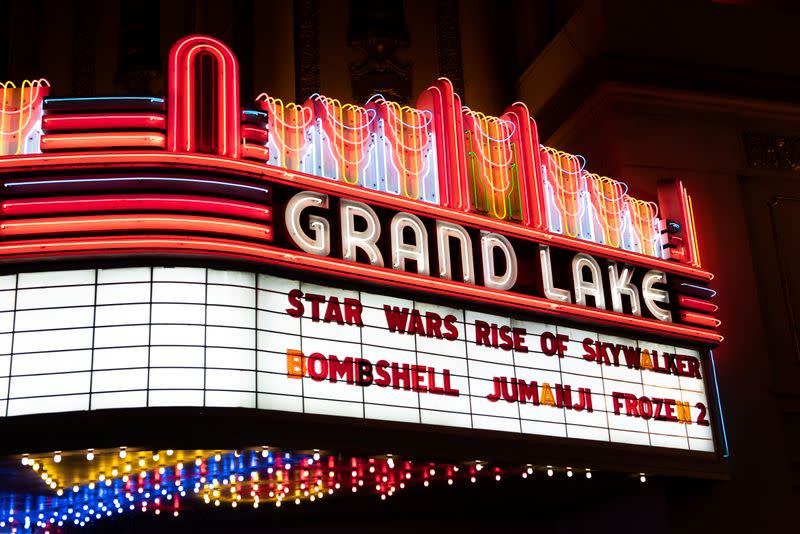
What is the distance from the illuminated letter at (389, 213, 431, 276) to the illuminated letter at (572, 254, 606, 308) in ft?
8.43

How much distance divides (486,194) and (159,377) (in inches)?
216

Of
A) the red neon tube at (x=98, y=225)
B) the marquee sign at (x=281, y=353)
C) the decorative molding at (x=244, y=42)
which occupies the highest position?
the decorative molding at (x=244, y=42)

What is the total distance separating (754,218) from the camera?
723 inches

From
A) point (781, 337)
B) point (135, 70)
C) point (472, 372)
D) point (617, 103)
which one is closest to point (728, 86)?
point (617, 103)

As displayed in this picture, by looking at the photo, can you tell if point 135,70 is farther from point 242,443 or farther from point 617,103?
point 242,443

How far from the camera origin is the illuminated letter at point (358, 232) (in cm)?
1291

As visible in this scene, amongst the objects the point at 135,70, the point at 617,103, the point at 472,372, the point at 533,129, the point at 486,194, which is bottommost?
the point at 472,372

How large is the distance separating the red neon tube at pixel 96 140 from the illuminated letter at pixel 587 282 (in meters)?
6.09

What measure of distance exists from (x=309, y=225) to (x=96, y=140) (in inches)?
98.6

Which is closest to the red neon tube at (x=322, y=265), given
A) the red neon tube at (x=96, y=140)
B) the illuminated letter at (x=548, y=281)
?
the illuminated letter at (x=548, y=281)

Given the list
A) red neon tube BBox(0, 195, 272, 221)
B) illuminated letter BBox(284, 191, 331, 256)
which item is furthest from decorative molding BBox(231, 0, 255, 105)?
red neon tube BBox(0, 195, 272, 221)

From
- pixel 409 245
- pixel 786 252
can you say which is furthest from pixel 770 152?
pixel 409 245

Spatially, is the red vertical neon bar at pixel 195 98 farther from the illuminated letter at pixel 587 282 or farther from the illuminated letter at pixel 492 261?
the illuminated letter at pixel 587 282

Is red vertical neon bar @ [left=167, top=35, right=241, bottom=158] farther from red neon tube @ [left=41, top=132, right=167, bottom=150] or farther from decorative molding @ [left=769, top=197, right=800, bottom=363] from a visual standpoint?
decorative molding @ [left=769, top=197, right=800, bottom=363]
